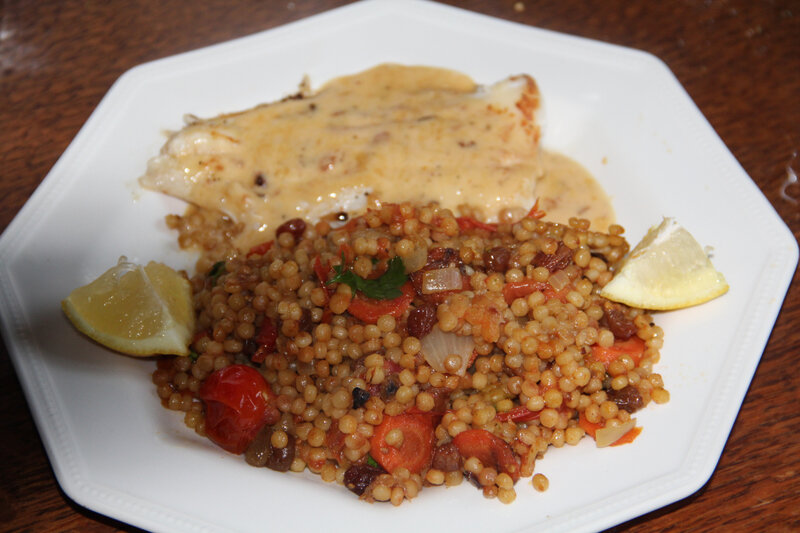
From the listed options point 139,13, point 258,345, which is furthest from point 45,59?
point 258,345

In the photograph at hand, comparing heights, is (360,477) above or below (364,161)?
below

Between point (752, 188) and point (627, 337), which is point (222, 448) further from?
point (752, 188)

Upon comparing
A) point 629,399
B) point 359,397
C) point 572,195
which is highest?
point 572,195

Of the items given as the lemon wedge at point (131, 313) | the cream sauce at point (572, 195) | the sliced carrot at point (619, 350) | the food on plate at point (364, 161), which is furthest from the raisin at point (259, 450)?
the cream sauce at point (572, 195)

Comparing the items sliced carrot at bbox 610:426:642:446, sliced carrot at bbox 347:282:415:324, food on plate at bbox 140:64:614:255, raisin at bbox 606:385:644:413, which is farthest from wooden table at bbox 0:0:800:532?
sliced carrot at bbox 347:282:415:324

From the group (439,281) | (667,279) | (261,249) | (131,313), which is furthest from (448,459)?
(131,313)

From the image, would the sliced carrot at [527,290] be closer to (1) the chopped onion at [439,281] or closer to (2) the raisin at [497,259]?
(2) the raisin at [497,259]

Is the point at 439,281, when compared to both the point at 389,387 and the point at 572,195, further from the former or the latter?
the point at 572,195
